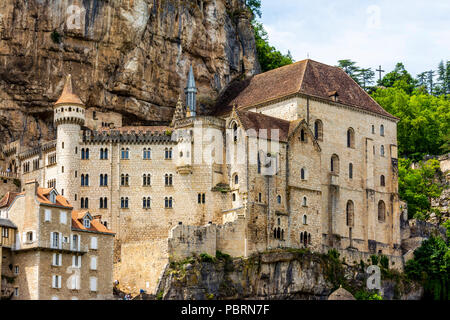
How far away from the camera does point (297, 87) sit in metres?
105

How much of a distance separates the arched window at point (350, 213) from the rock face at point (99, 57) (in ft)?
60.2

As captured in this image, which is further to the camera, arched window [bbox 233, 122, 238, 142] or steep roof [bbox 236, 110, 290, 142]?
arched window [bbox 233, 122, 238, 142]

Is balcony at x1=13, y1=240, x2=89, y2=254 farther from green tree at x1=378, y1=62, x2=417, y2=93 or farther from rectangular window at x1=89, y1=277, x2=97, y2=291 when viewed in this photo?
green tree at x1=378, y1=62, x2=417, y2=93

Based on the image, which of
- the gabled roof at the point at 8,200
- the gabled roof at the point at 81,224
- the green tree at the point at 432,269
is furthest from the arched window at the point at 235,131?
the green tree at the point at 432,269

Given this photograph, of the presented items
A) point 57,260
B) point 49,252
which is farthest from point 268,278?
point 49,252

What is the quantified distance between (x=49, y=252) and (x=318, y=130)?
3326cm

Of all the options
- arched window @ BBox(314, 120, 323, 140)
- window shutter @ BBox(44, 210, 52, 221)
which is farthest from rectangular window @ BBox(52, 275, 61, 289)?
arched window @ BBox(314, 120, 323, 140)

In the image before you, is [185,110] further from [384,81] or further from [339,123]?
[384,81]

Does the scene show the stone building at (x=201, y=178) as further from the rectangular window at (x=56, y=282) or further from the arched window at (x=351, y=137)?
the rectangular window at (x=56, y=282)

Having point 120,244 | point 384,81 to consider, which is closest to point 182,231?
point 120,244

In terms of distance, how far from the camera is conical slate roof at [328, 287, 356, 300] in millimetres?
95206

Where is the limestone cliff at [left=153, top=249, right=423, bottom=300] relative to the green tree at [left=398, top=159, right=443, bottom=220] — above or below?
below

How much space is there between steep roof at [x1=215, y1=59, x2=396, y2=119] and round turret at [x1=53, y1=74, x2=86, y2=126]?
16.3 meters

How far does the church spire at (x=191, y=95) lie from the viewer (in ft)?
351
